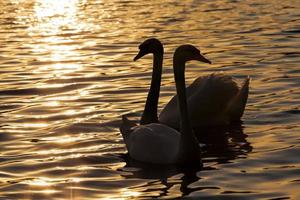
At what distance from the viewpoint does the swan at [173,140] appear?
1152 centimetres

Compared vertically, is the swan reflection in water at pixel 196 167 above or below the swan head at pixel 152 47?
below

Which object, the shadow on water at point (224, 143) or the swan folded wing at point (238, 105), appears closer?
the shadow on water at point (224, 143)

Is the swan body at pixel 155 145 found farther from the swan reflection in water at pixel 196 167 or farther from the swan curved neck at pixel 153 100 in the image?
the swan curved neck at pixel 153 100

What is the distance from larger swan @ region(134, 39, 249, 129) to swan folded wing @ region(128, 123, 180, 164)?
1627 mm

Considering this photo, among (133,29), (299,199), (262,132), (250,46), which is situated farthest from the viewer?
(133,29)

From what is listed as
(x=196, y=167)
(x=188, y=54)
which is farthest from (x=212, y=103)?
(x=196, y=167)

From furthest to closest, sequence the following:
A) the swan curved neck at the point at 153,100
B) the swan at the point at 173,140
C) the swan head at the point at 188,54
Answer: the swan curved neck at the point at 153,100
the swan head at the point at 188,54
the swan at the point at 173,140

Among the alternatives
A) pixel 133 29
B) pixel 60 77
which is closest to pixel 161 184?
pixel 60 77

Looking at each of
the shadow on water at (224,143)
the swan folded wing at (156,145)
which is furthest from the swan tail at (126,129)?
the shadow on water at (224,143)

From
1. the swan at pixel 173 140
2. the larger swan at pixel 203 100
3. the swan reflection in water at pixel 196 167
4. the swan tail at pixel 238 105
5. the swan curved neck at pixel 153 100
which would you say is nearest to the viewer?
the swan reflection in water at pixel 196 167

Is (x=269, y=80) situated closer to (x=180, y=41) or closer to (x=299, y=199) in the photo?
(x=180, y=41)

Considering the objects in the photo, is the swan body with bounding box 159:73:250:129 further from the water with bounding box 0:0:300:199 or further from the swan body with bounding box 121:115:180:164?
the swan body with bounding box 121:115:180:164

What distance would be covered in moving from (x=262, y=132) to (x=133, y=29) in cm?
1239

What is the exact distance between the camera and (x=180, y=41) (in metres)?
22.9
